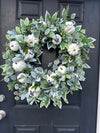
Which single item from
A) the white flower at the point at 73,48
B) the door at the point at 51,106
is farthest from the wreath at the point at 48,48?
the door at the point at 51,106

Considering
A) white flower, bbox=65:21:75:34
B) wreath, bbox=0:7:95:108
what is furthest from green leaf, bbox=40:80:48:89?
white flower, bbox=65:21:75:34

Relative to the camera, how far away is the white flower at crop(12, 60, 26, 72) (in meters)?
0.79

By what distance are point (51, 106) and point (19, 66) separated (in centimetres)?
44

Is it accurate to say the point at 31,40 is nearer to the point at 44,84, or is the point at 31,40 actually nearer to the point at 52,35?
the point at 52,35

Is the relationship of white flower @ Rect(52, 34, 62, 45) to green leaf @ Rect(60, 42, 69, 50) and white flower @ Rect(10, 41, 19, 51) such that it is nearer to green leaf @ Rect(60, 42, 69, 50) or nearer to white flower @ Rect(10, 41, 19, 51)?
green leaf @ Rect(60, 42, 69, 50)

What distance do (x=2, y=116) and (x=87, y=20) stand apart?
91 cm

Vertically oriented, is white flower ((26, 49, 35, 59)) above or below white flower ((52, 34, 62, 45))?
below

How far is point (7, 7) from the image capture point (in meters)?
1.01

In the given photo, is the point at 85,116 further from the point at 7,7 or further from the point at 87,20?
the point at 7,7

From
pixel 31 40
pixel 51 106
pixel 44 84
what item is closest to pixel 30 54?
pixel 31 40

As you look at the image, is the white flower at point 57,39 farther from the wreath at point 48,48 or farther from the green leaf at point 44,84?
the green leaf at point 44,84

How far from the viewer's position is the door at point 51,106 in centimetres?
101

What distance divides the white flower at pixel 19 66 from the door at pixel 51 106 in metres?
0.24

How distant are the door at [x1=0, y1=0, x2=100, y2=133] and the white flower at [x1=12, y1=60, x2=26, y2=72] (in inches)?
9.4
